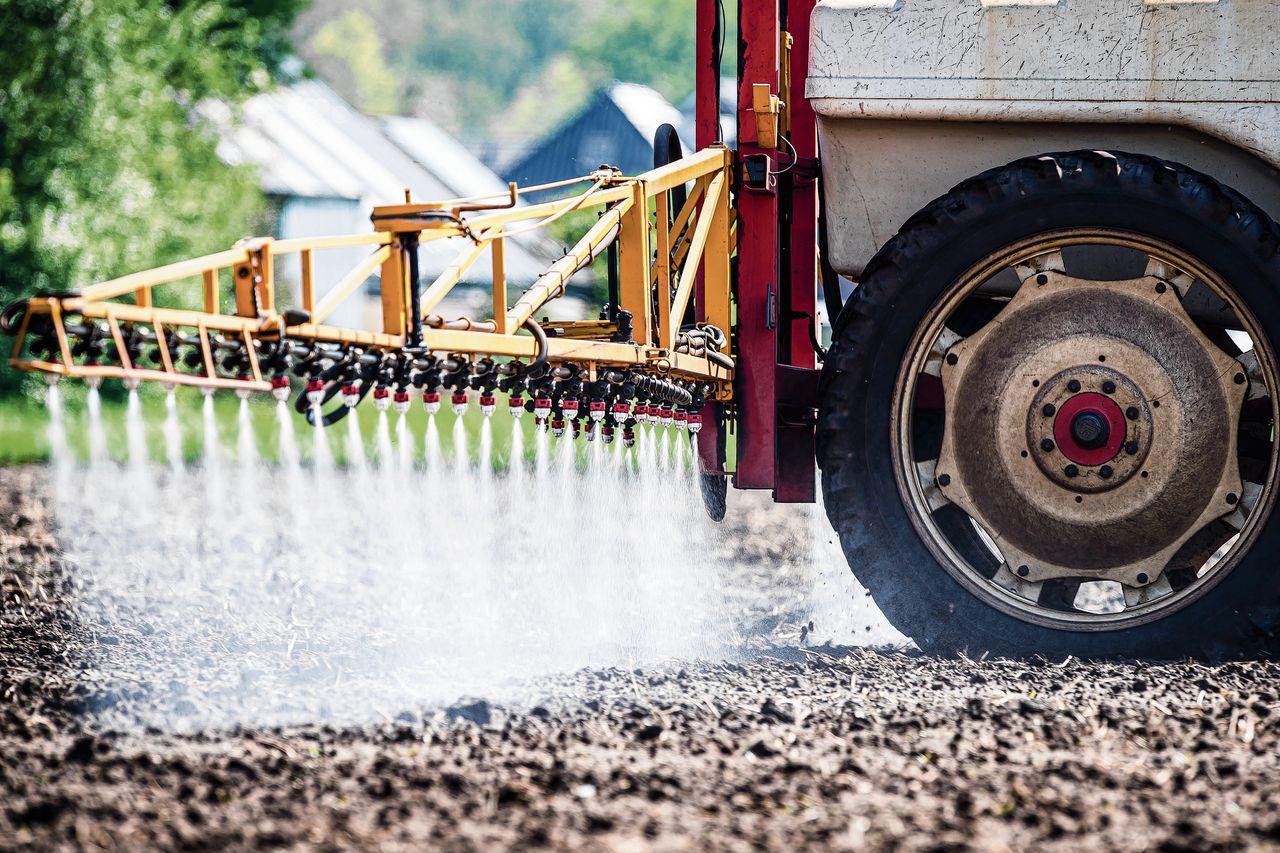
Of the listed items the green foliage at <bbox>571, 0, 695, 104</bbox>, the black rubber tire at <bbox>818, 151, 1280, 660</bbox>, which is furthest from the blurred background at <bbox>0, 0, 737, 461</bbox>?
the green foliage at <bbox>571, 0, 695, 104</bbox>

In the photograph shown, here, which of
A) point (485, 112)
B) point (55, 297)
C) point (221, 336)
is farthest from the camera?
point (485, 112)

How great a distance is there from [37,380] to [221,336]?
1719 centimetres

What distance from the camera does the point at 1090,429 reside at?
4.76 m

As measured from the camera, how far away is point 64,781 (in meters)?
3.50

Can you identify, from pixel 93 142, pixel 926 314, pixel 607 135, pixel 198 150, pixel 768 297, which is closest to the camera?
pixel 926 314

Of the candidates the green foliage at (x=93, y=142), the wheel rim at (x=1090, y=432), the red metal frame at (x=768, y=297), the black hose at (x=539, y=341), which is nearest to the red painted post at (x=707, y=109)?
the red metal frame at (x=768, y=297)

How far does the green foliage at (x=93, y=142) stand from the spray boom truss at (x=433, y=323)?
14.5 m

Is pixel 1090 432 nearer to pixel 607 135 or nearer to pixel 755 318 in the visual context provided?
pixel 755 318

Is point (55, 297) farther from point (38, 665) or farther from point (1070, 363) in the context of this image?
point (1070, 363)

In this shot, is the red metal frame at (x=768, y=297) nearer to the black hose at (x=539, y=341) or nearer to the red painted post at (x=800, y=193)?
the red painted post at (x=800, y=193)

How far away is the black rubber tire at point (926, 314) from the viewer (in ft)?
14.9

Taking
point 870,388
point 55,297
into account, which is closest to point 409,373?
point 55,297

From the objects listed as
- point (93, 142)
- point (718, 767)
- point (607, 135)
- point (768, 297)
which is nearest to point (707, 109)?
point (768, 297)

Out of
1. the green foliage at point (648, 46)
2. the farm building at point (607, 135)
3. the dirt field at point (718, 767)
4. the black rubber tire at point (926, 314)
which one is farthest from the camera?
the green foliage at point (648, 46)
